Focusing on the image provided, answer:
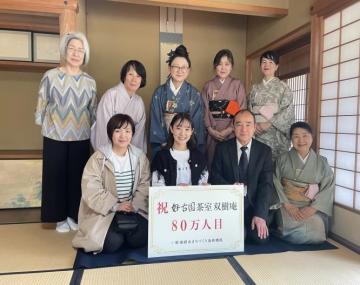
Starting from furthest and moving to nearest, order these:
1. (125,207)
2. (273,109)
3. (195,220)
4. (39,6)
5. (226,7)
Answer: (226,7) < (273,109) < (39,6) < (125,207) < (195,220)

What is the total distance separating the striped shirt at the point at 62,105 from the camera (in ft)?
8.64

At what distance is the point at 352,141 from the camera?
8.16 feet

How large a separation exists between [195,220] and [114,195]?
64cm

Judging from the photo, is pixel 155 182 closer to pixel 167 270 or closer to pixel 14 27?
pixel 167 270

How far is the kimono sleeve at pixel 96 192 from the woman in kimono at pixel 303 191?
54.8 inches

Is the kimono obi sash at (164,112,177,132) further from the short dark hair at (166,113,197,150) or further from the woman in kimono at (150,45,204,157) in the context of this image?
the short dark hair at (166,113,197,150)

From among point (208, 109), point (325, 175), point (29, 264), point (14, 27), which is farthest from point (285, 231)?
point (14, 27)

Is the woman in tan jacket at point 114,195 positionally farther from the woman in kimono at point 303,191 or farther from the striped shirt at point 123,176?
the woman in kimono at point 303,191

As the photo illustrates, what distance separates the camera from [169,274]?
189cm

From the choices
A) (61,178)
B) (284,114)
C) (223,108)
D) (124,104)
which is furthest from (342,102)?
(61,178)

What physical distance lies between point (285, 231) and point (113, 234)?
134 centimetres

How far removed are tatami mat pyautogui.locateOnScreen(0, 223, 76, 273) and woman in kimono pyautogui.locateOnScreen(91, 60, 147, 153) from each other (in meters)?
0.83

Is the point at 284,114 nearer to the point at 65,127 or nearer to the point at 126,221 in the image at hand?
the point at 126,221

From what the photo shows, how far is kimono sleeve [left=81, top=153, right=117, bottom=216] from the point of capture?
A: 2252 millimetres
